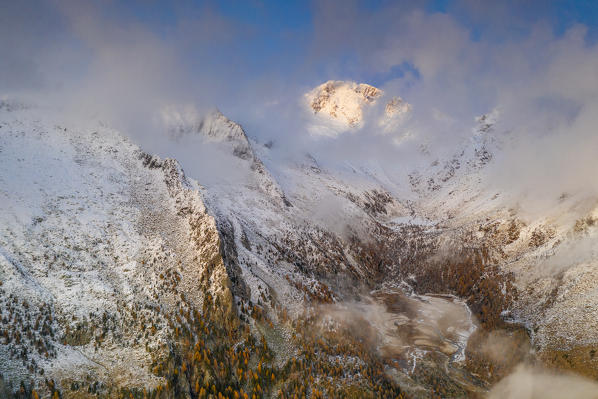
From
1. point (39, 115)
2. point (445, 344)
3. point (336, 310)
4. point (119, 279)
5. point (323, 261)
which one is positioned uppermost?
point (39, 115)

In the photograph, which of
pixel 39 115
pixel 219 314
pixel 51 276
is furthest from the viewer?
pixel 39 115

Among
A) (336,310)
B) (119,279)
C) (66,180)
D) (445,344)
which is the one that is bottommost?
(445,344)

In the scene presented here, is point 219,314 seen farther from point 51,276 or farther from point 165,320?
point 51,276

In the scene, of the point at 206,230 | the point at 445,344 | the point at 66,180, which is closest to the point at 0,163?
the point at 66,180

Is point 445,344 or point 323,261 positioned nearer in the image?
point 445,344

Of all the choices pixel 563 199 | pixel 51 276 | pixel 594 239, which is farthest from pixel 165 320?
pixel 563 199

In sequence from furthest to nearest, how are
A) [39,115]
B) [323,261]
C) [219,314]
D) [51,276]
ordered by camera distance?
[323,261] < [39,115] < [219,314] < [51,276]

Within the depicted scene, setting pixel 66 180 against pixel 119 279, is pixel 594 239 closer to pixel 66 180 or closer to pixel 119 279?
pixel 119 279

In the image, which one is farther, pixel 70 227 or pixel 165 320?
pixel 70 227

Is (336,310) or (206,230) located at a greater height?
(206,230)
